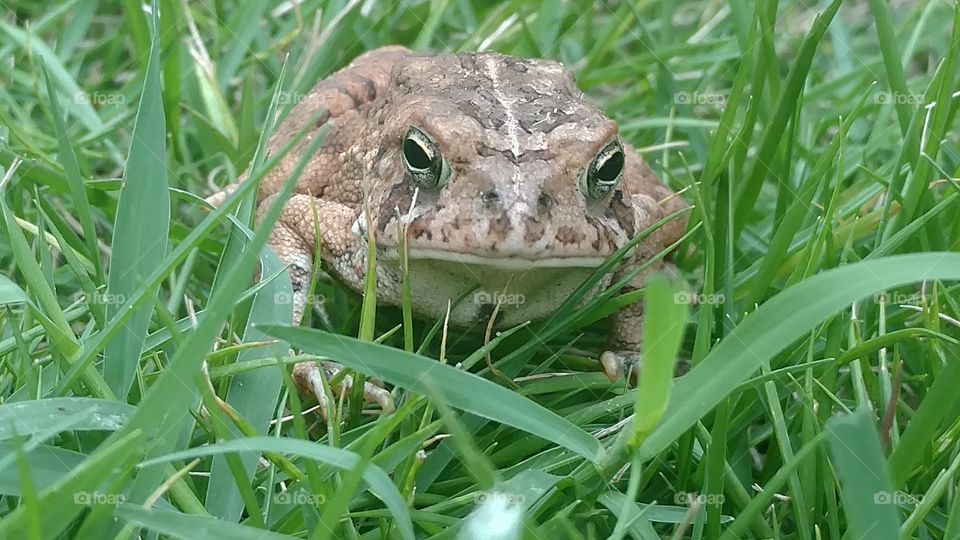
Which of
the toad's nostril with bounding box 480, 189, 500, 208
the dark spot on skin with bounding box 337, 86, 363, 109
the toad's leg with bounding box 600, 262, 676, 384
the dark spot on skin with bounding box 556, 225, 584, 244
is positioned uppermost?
the dark spot on skin with bounding box 337, 86, 363, 109

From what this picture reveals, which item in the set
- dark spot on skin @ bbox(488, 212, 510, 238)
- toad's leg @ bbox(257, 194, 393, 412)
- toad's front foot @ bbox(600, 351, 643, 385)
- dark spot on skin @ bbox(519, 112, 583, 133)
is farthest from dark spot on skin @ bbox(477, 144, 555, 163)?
toad's front foot @ bbox(600, 351, 643, 385)

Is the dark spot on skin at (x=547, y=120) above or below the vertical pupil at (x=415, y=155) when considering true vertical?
above

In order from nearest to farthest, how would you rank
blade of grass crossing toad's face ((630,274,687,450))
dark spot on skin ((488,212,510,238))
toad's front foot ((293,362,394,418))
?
1. blade of grass crossing toad's face ((630,274,687,450))
2. dark spot on skin ((488,212,510,238))
3. toad's front foot ((293,362,394,418))

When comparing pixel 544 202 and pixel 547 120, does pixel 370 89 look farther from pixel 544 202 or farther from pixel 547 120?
pixel 544 202

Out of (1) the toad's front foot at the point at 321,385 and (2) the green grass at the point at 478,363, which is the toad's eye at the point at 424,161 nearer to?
(2) the green grass at the point at 478,363

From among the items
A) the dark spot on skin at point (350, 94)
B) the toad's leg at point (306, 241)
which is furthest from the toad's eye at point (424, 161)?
the dark spot on skin at point (350, 94)

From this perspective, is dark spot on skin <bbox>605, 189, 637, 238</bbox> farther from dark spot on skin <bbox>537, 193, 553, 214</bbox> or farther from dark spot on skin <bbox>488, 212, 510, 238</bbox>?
dark spot on skin <bbox>488, 212, 510, 238</bbox>
